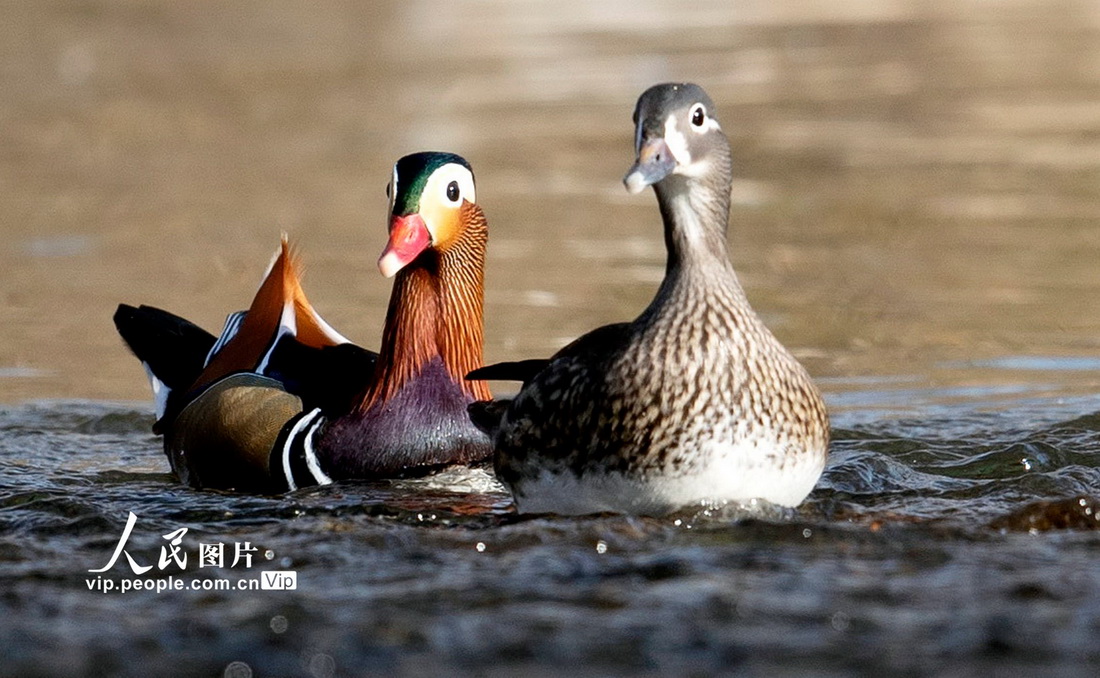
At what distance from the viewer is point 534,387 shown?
211 inches

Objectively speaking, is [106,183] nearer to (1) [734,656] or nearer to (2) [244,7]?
(2) [244,7]

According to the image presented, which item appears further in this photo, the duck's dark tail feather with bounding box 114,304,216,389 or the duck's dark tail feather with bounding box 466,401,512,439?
the duck's dark tail feather with bounding box 114,304,216,389

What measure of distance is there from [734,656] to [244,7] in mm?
18527

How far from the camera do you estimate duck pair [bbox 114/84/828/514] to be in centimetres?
491

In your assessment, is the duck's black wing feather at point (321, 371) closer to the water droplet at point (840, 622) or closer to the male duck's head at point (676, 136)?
the male duck's head at point (676, 136)

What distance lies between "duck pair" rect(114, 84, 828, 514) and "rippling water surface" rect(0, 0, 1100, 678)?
0.53 ft

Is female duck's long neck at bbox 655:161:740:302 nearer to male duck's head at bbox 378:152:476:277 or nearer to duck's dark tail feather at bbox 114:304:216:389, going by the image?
male duck's head at bbox 378:152:476:277

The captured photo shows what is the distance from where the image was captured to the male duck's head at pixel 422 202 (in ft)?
20.8

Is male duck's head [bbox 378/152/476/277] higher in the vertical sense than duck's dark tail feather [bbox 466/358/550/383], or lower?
higher

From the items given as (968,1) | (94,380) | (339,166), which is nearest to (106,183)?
(339,166)
